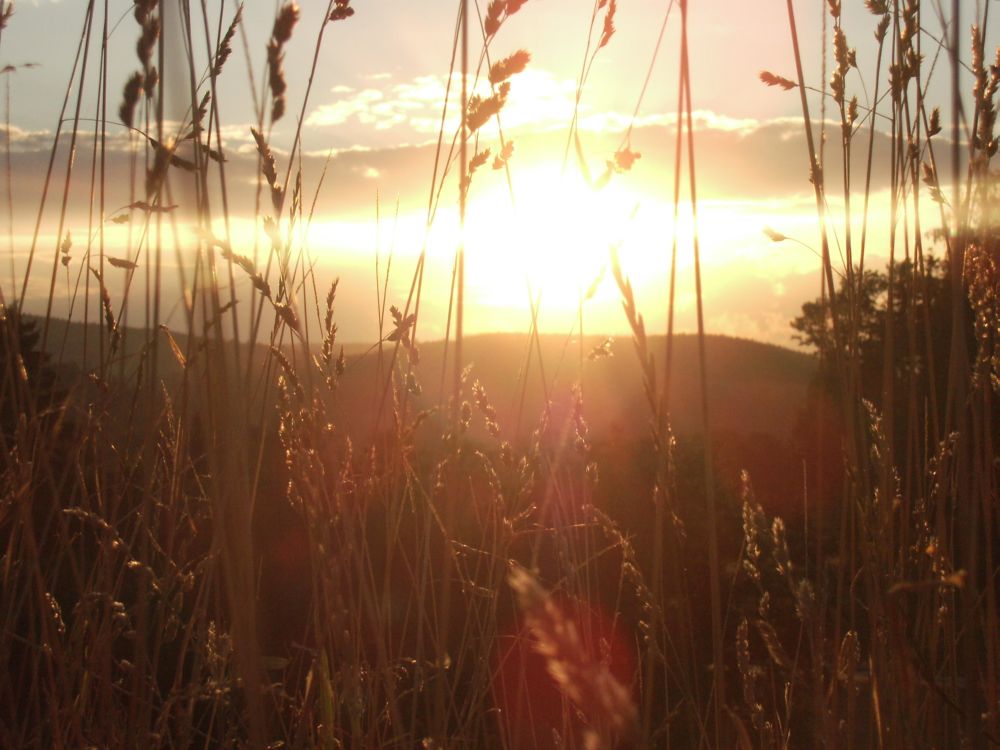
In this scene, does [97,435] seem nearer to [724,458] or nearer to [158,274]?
[158,274]

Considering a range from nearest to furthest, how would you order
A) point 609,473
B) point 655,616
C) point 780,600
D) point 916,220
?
point 655,616, point 916,220, point 780,600, point 609,473

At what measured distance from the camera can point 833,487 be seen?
191 inches

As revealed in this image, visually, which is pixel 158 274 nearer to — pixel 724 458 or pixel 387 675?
pixel 387 675

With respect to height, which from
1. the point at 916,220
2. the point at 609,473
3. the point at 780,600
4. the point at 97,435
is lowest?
the point at 780,600

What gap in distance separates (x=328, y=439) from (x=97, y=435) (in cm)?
67

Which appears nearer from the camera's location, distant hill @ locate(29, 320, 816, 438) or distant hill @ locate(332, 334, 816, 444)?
distant hill @ locate(29, 320, 816, 438)

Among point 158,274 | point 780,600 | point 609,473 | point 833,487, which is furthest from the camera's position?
point 833,487

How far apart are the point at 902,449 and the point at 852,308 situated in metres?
5.28

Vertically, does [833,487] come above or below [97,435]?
below

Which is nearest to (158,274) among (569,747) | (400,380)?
(400,380)

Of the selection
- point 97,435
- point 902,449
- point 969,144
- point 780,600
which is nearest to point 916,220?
point 969,144

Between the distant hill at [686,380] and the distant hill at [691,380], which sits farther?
the distant hill at [691,380]

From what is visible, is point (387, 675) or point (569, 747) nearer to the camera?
point (387, 675)

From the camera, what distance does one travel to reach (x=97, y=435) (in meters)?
1.54
